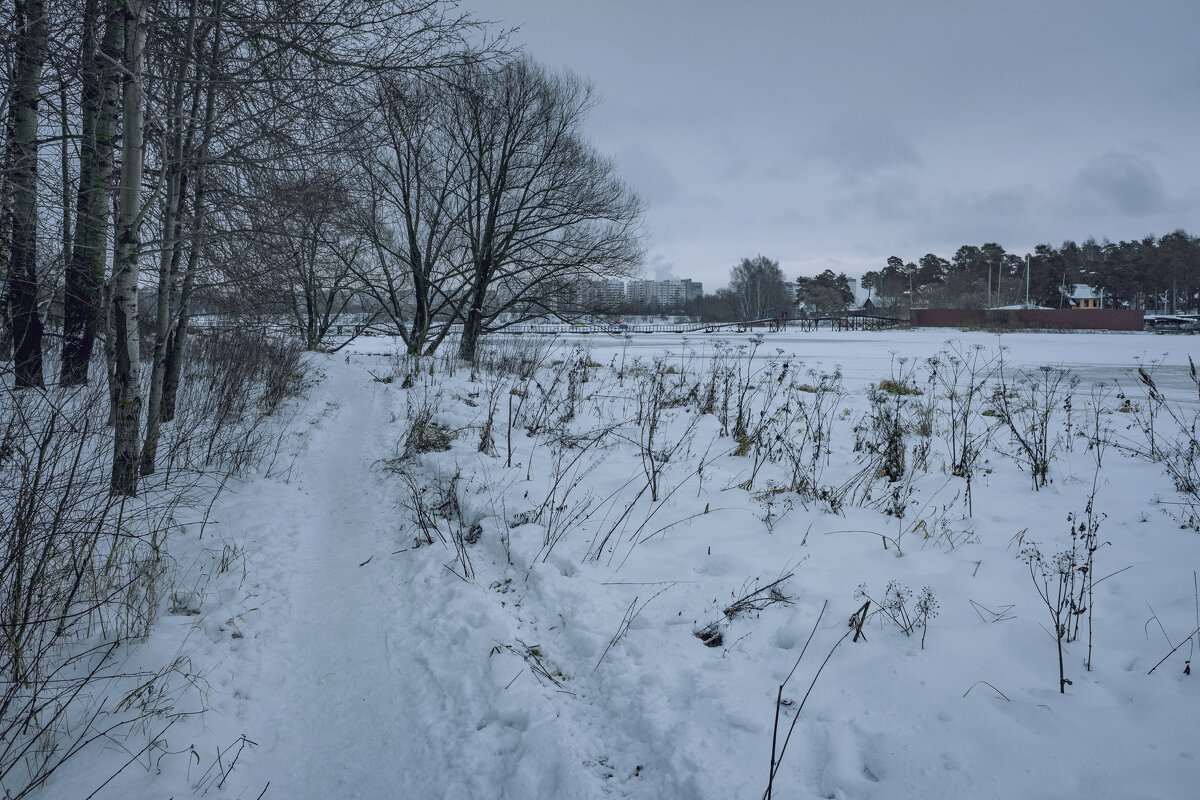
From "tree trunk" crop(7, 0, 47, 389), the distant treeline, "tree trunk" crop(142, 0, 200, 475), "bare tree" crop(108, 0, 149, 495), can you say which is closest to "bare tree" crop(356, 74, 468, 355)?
"tree trunk" crop(7, 0, 47, 389)

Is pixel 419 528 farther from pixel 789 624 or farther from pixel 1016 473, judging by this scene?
pixel 1016 473

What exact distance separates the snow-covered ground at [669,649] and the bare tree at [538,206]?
10.3 meters

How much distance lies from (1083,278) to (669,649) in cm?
9677

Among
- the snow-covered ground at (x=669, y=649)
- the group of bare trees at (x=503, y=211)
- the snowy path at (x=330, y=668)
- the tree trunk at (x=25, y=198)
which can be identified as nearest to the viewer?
the snow-covered ground at (x=669, y=649)

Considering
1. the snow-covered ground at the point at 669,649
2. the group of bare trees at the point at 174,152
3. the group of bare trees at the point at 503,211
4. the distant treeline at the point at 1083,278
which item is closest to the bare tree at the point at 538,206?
the group of bare trees at the point at 503,211

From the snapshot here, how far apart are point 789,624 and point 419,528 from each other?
8.71 ft

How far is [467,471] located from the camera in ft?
16.6

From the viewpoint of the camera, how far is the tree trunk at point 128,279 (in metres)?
3.94

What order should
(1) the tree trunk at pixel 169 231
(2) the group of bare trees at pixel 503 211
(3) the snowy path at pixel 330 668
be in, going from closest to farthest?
(3) the snowy path at pixel 330 668 → (1) the tree trunk at pixel 169 231 → (2) the group of bare trees at pixel 503 211

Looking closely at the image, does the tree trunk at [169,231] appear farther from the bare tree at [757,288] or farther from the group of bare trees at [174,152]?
the bare tree at [757,288]

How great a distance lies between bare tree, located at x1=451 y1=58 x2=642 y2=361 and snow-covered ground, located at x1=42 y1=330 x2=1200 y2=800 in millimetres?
10316

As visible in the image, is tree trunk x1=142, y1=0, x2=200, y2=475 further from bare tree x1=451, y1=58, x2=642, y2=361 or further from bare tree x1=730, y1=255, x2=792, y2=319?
bare tree x1=730, y1=255, x2=792, y2=319

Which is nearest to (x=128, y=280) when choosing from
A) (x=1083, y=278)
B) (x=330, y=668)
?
(x=330, y=668)

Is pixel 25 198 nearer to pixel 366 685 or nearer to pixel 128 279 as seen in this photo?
pixel 128 279
